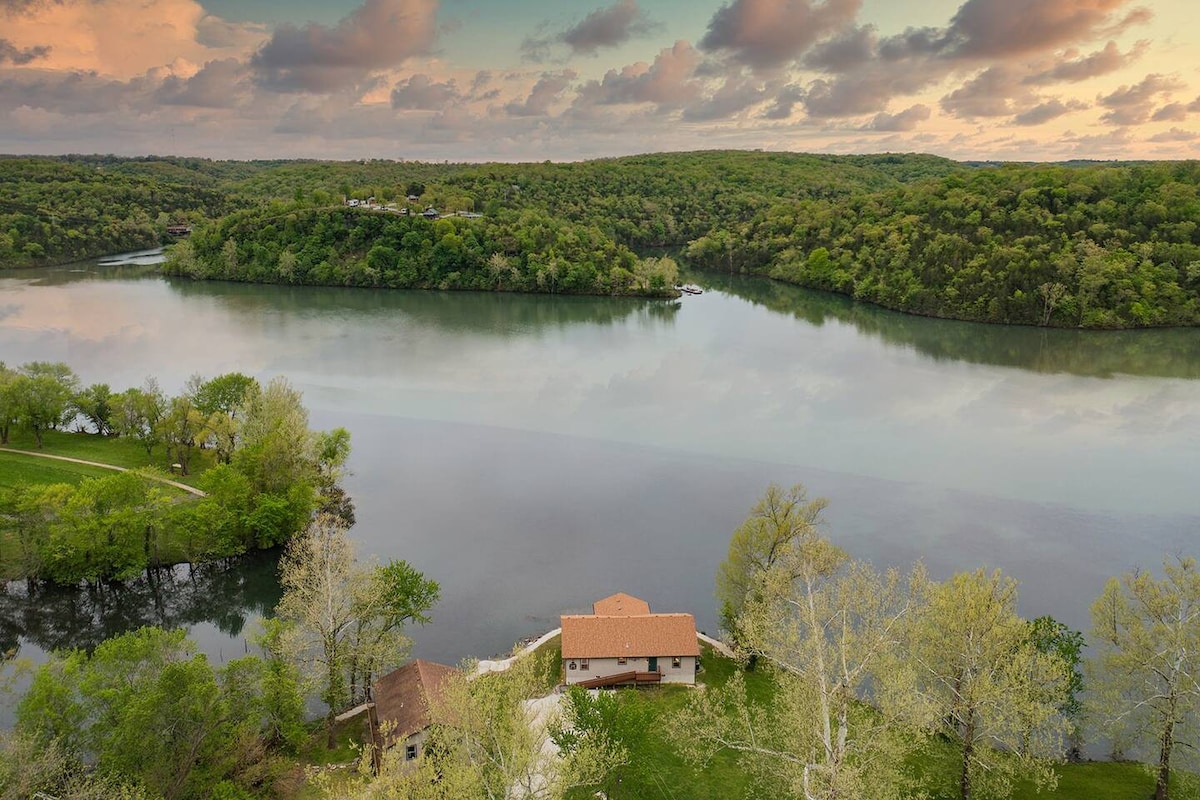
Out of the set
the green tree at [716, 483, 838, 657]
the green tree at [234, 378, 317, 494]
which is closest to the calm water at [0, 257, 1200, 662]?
the green tree at [716, 483, 838, 657]

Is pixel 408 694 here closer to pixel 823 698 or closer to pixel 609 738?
pixel 609 738

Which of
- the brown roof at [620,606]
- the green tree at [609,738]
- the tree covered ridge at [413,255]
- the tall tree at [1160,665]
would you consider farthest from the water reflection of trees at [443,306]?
the tall tree at [1160,665]

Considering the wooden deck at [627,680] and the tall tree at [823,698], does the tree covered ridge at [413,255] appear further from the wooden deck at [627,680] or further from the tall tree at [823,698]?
the tall tree at [823,698]

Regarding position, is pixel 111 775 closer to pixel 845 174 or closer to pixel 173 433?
pixel 173 433

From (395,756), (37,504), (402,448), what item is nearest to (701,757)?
(395,756)

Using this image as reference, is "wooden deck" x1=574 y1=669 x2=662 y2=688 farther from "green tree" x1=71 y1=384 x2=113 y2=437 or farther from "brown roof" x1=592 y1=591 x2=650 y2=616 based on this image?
"green tree" x1=71 y1=384 x2=113 y2=437

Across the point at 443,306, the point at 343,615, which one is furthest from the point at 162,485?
the point at 443,306
